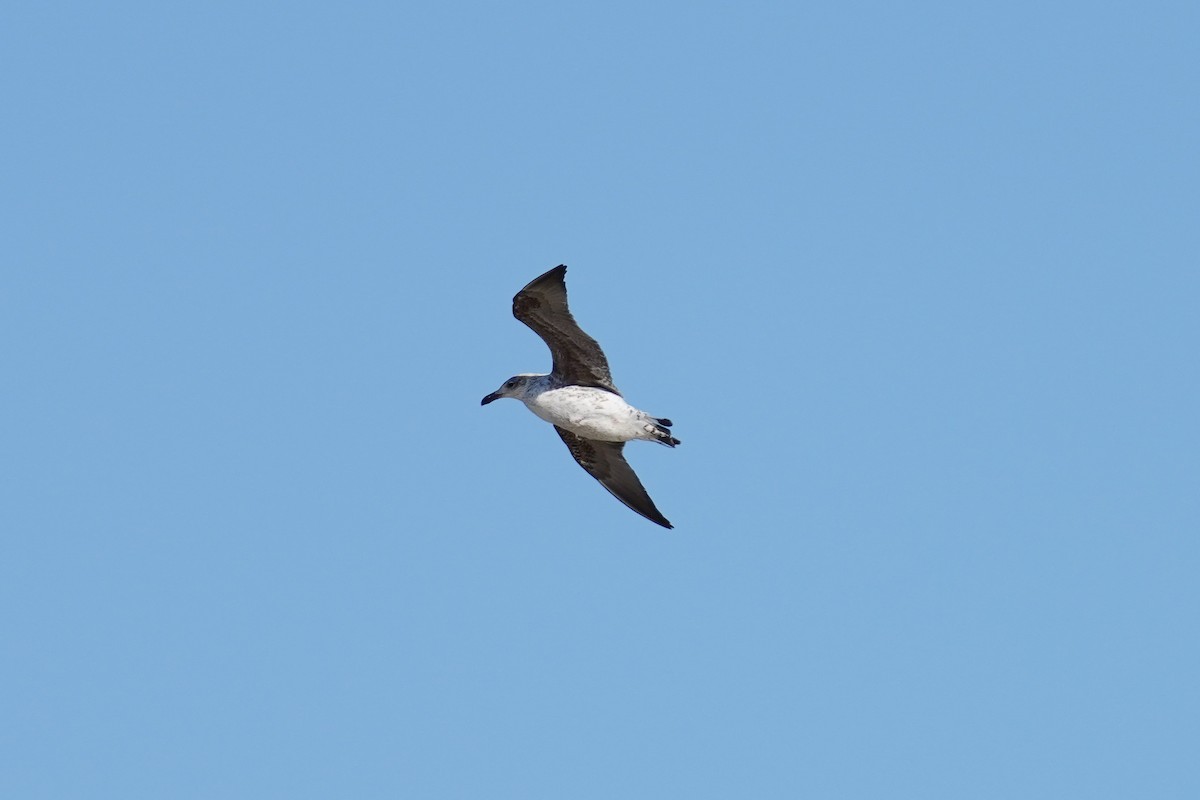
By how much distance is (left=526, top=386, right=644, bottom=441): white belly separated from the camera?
30016 mm

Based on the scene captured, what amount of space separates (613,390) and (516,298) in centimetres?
229

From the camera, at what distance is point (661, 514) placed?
3228 cm

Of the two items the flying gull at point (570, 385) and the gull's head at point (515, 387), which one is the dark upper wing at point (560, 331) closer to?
the flying gull at point (570, 385)

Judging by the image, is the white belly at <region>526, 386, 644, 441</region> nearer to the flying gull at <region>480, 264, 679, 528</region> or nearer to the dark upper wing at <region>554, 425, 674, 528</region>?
the flying gull at <region>480, 264, 679, 528</region>

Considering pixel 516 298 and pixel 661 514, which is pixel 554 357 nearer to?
pixel 516 298

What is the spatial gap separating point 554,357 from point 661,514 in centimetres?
361

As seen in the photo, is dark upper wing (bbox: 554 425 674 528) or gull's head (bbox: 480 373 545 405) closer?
gull's head (bbox: 480 373 545 405)

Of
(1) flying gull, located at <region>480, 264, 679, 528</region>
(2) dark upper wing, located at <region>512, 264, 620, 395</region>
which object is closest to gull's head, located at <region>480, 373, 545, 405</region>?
(1) flying gull, located at <region>480, 264, 679, 528</region>

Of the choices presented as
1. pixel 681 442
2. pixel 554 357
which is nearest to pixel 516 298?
pixel 554 357

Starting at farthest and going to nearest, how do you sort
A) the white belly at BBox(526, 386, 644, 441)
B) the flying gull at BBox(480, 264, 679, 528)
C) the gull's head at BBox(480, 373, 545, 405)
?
the gull's head at BBox(480, 373, 545, 405) < the white belly at BBox(526, 386, 644, 441) < the flying gull at BBox(480, 264, 679, 528)

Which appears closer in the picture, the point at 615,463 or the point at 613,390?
the point at 613,390

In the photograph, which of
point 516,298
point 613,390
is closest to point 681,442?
point 613,390

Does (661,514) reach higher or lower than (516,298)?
lower

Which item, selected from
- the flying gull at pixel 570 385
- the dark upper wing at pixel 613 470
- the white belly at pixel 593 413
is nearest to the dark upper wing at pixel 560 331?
the flying gull at pixel 570 385
